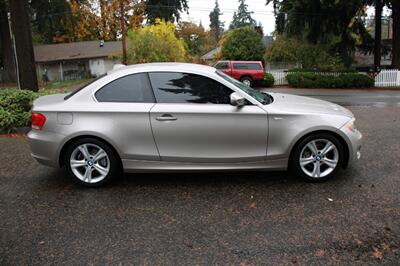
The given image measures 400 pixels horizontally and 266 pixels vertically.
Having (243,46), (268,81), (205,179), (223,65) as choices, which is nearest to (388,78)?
(268,81)

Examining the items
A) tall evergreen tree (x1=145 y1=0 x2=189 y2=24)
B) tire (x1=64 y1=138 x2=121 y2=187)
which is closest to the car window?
tire (x1=64 y1=138 x2=121 y2=187)

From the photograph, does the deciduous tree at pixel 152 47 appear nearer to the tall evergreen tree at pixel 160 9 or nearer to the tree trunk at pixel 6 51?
the tree trunk at pixel 6 51

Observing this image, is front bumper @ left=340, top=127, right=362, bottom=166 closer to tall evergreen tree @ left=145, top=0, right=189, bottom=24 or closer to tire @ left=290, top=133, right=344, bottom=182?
tire @ left=290, top=133, right=344, bottom=182

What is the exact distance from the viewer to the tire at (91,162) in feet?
15.6

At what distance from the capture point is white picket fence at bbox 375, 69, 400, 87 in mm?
28281

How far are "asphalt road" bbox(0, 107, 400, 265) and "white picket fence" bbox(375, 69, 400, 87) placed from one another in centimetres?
2538

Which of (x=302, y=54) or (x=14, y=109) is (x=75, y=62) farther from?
(x=14, y=109)

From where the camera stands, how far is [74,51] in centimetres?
4422

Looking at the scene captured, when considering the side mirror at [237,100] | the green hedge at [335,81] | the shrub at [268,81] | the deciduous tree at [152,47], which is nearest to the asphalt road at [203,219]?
the side mirror at [237,100]

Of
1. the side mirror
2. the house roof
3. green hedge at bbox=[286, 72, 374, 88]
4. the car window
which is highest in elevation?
the house roof

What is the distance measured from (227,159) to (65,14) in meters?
40.3

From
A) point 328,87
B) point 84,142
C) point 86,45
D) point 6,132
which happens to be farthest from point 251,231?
point 86,45

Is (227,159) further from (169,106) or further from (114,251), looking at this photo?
(114,251)

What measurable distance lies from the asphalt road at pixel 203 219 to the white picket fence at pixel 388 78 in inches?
999
